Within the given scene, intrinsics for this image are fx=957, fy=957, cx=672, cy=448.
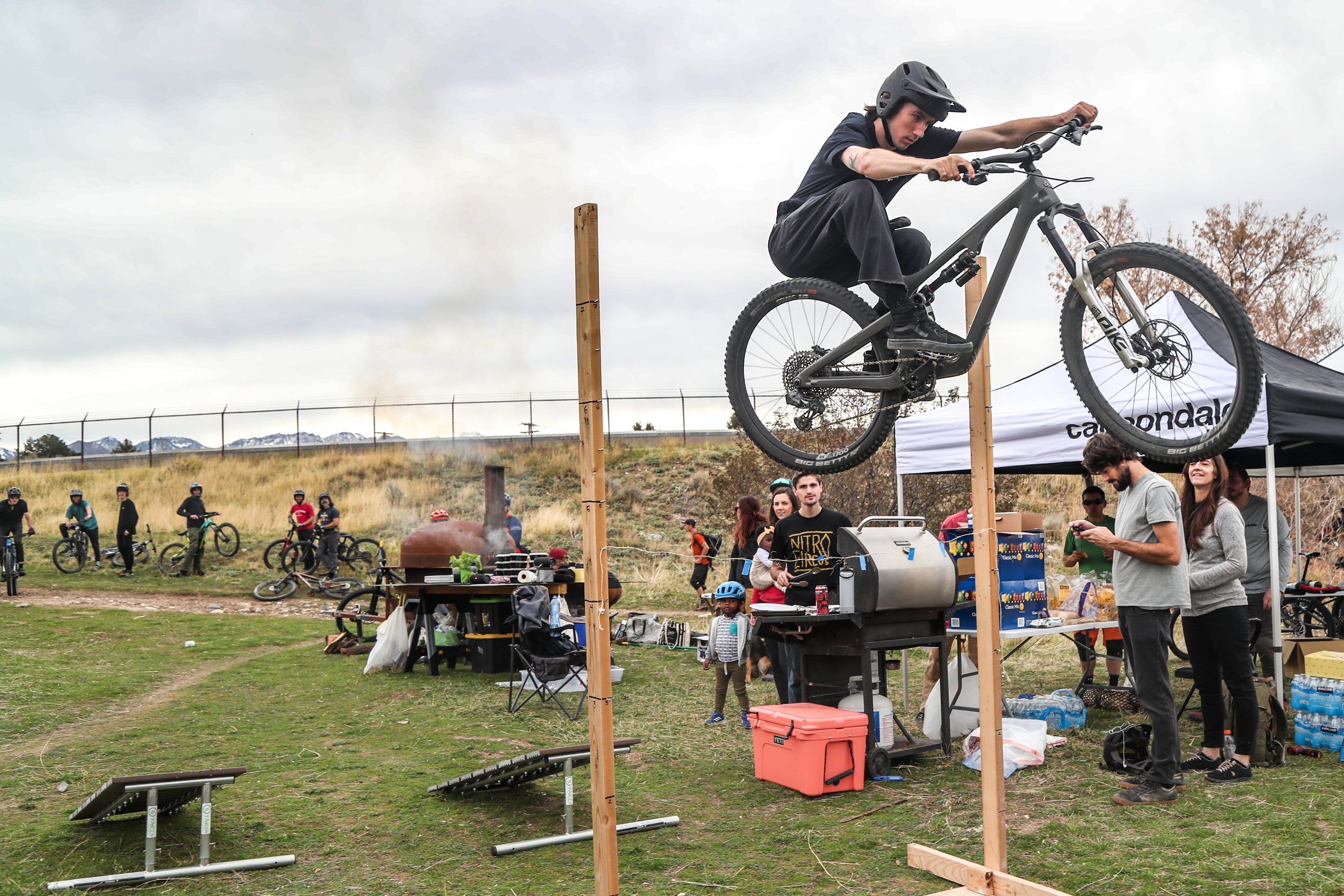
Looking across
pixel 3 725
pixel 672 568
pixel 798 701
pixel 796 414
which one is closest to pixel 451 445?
pixel 672 568

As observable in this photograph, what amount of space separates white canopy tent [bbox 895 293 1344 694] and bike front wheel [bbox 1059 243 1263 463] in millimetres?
357

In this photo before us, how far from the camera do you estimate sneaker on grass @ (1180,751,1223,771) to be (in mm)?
5422

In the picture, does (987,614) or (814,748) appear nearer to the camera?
(987,614)

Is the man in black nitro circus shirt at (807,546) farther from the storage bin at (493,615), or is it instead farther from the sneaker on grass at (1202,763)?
the storage bin at (493,615)

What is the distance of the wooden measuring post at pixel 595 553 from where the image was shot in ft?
10.7

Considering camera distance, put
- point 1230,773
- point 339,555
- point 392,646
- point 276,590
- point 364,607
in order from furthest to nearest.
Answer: point 339,555 → point 276,590 → point 364,607 → point 392,646 → point 1230,773

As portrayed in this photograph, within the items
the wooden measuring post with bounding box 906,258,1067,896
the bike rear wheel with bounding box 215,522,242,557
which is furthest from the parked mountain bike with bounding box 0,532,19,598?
the wooden measuring post with bounding box 906,258,1067,896

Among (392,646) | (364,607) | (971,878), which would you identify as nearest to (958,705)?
(971,878)

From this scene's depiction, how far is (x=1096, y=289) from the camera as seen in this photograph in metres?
2.81

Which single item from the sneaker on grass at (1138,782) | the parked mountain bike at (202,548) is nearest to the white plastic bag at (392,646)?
the sneaker on grass at (1138,782)

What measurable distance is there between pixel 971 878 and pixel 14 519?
16.8 metres

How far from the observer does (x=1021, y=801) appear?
5.31 meters

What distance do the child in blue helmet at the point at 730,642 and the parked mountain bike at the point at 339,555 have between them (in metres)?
11.9

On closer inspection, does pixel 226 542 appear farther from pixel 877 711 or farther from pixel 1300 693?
pixel 1300 693
